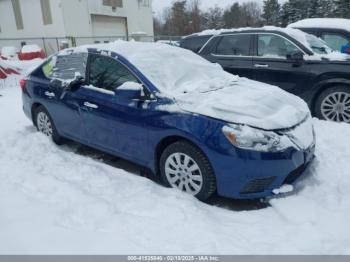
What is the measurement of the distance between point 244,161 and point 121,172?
1.62 m

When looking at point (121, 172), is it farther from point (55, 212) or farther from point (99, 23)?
point (99, 23)

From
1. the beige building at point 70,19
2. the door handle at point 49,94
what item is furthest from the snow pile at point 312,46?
the beige building at point 70,19

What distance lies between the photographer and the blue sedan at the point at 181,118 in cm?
316

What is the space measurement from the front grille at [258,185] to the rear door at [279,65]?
10.4 feet

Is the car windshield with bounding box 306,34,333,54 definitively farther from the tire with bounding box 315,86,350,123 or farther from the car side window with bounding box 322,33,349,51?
the car side window with bounding box 322,33,349,51

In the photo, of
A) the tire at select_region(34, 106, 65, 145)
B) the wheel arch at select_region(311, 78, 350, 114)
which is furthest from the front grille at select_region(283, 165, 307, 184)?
the tire at select_region(34, 106, 65, 145)

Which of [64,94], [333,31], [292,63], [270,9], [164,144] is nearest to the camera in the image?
[164,144]

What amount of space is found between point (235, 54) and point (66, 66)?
330 cm

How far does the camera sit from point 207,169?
10.8 feet

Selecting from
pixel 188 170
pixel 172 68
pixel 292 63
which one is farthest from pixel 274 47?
pixel 188 170

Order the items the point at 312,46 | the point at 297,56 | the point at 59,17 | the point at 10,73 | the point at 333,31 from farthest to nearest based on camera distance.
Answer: the point at 59,17 → the point at 10,73 → the point at 333,31 → the point at 312,46 → the point at 297,56

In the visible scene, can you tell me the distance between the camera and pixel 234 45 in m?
6.66

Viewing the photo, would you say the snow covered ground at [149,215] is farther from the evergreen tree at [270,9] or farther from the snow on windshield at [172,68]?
the evergreen tree at [270,9]

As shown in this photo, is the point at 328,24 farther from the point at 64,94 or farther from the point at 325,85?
the point at 64,94
